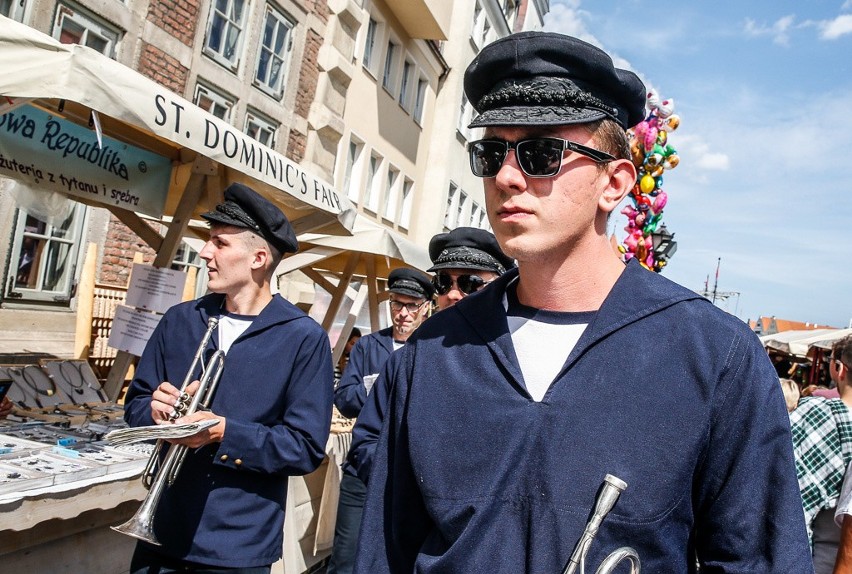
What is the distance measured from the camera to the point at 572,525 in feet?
4.52

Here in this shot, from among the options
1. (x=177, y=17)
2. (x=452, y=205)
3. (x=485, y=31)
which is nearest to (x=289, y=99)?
(x=177, y=17)

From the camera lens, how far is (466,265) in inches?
153

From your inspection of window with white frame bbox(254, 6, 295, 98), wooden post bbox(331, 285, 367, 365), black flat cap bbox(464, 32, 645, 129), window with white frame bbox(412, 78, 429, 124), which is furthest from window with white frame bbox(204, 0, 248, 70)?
black flat cap bbox(464, 32, 645, 129)

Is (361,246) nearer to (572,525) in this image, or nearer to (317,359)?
(317,359)

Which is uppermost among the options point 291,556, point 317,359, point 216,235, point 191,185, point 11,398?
point 191,185

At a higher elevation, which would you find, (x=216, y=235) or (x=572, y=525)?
(x=216, y=235)

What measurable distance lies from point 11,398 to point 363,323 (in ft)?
47.9

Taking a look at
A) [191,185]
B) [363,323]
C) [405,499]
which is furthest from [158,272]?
[363,323]

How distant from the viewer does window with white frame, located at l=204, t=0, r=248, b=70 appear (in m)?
11.7

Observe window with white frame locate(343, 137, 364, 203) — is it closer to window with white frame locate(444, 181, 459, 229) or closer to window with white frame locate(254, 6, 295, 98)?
window with white frame locate(254, 6, 295, 98)

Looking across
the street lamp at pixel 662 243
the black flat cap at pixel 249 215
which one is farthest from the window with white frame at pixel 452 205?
the black flat cap at pixel 249 215

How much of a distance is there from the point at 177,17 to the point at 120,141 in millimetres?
5940

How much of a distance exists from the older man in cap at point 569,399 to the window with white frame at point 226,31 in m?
11.1

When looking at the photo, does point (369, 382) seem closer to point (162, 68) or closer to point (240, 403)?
point (240, 403)
